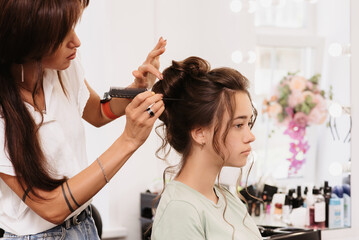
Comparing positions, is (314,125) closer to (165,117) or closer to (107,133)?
(107,133)

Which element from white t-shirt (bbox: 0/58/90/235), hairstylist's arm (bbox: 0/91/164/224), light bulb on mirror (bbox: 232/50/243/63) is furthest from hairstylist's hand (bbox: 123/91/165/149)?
light bulb on mirror (bbox: 232/50/243/63)

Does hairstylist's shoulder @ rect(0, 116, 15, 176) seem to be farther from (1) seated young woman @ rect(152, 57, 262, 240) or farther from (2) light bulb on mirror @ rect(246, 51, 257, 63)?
(2) light bulb on mirror @ rect(246, 51, 257, 63)

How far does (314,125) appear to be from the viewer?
2715 mm

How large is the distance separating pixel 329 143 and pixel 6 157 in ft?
6.65

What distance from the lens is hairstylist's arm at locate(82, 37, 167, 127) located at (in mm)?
1446

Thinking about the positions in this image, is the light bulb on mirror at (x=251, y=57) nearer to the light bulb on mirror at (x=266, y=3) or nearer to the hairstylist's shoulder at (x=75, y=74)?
the light bulb on mirror at (x=266, y=3)

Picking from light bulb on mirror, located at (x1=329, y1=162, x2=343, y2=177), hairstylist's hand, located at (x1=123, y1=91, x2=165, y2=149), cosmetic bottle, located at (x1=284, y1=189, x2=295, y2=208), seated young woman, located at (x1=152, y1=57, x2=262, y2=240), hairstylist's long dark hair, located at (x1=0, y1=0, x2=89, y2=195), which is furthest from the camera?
light bulb on mirror, located at (x1=329, y1=162, x2=343, y2=177)

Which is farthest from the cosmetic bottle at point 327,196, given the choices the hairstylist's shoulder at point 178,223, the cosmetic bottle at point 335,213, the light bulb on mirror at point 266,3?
the hairstylist's shoulder at point 178,223

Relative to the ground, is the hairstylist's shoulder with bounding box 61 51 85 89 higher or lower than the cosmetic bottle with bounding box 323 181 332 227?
higher

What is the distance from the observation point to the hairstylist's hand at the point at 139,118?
46.7 inches

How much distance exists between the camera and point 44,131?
1.24 metres

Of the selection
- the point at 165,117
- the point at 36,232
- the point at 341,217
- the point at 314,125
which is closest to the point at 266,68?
the point at 314,125

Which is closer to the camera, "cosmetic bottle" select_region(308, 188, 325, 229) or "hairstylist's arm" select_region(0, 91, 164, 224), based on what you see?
"hairstylist's arm" select_region(0, 91, 164, 224)

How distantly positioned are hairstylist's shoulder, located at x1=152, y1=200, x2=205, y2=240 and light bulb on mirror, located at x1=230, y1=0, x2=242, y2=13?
4.77ft
